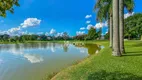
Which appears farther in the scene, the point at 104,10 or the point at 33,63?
the point at 104,10

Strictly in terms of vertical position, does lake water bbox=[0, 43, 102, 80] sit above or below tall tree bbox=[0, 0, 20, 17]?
below

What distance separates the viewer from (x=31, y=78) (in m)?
11.4

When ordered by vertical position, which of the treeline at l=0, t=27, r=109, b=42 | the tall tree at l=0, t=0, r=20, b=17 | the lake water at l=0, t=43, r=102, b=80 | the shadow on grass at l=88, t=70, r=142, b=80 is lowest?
the lake water at l=0, t=43, r=102, b=80

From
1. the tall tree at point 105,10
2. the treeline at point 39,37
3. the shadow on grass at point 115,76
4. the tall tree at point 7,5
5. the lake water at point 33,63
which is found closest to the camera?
the tall tree at point 7,5

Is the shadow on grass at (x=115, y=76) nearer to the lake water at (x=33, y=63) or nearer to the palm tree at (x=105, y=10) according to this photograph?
the lake water at (x=33, y=63)

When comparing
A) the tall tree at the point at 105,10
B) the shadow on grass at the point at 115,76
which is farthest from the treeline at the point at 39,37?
the shadow on grass at the point at 115,76

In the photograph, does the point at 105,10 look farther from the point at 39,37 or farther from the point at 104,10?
the point at 39,37

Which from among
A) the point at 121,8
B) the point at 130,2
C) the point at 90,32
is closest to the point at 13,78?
the point at 121,8

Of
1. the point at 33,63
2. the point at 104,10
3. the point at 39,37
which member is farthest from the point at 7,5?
the point at 39,37

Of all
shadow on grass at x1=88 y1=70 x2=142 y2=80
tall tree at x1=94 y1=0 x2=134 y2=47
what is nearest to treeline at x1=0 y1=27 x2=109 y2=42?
tall tree at x1=94 y1=0 x2=134 y2=47

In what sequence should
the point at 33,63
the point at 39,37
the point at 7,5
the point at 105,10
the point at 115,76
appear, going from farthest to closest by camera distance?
1. the point at 39,37
2. the point at 105,10
3. the point at 33,63
4. the point at 115,76
5. the point at 7,5

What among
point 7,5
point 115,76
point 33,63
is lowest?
point 33,63

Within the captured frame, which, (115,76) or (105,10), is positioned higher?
(105,10)

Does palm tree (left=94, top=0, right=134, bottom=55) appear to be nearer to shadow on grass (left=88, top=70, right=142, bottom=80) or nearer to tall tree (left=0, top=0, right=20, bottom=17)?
shadow on grass (left=88, top=70, right=142, bottom=80)
